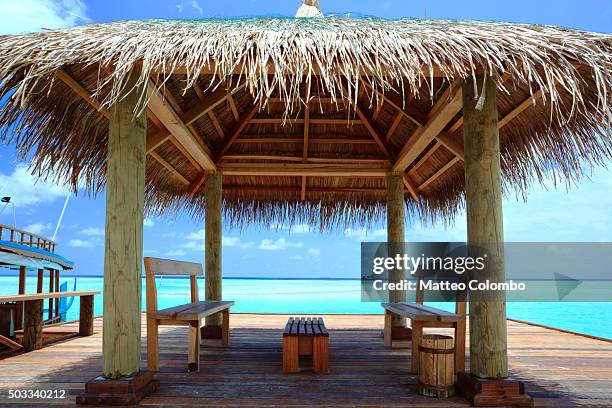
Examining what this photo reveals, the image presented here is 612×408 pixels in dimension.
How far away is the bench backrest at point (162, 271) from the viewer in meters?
3.45

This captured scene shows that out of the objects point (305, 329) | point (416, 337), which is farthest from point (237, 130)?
point (416, 337)

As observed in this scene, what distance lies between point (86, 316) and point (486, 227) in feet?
15.6

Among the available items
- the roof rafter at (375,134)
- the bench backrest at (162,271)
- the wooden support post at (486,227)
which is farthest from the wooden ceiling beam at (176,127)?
the wooden support post at (486,227)

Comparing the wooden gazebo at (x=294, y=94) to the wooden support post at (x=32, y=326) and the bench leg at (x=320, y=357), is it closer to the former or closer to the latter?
the bench leg at (x=320, y=357)

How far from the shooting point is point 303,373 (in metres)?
3.77

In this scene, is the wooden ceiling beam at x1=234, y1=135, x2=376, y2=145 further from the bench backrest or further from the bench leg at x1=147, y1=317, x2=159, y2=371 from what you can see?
the bench leg at x1=147, y1=317, x2=159, y2=371

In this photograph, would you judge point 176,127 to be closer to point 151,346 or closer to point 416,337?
point 151,346

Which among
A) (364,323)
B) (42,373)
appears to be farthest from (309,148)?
(42,373)

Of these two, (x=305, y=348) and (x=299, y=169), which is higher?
(x=299, y=169)

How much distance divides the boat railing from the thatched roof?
1.66 m

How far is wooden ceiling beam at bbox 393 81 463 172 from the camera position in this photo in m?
3.61

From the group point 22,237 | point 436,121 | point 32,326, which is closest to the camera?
point 436,121

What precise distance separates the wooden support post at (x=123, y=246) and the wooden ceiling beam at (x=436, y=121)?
80.5 inches

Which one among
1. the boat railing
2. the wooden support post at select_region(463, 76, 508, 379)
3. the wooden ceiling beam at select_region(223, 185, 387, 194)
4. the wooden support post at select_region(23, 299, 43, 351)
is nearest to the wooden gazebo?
A: the wooden support post at select_region(463, 76, 508, 379)
